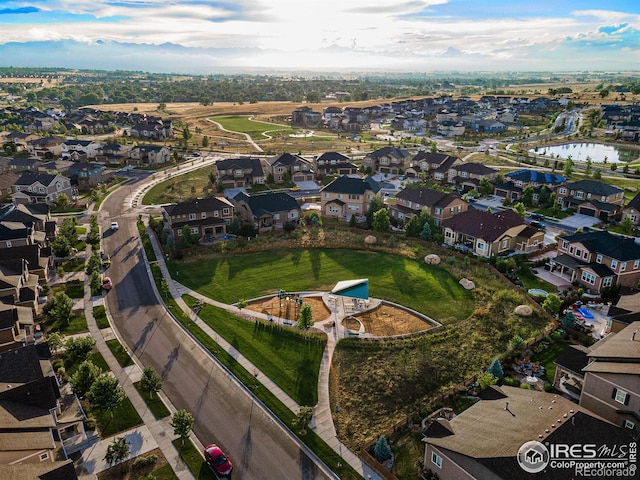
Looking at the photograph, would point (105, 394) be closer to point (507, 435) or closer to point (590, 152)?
Answer: point (507, 435)

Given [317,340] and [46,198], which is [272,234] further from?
[46,198]

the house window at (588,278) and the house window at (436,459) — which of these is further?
the house window at (588,278)

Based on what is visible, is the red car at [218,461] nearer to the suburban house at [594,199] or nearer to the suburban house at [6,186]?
the suburban house at [594,199]

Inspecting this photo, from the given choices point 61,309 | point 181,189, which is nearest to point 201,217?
point 61,309

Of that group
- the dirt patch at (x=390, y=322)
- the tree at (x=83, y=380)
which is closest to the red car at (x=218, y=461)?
the tree at (x=83, y=380)

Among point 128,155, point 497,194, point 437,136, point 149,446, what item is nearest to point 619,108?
point 437,136
